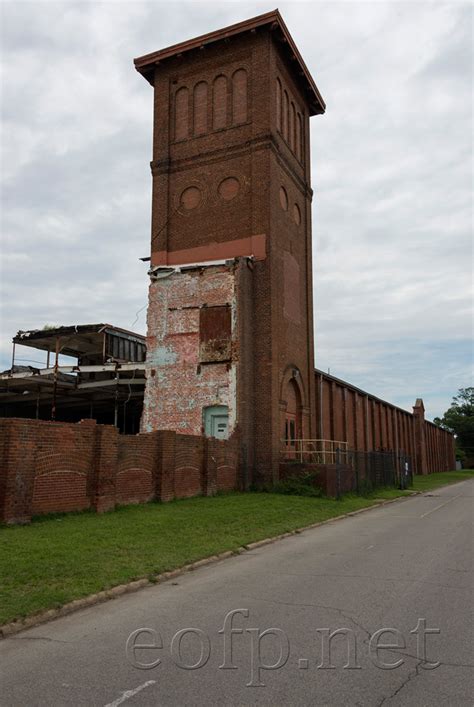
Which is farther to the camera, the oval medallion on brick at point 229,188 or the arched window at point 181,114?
the arched window at point 181,114

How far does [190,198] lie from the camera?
1086 inches

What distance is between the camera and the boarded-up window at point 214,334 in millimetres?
24156

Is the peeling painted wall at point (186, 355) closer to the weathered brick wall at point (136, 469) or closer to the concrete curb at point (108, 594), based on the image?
the weathered brick wall at point (136, 469)

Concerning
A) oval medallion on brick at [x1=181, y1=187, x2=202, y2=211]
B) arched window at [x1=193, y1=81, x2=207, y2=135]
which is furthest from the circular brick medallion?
arched window at [x1=193, y1=81, x2=207, y2=135]

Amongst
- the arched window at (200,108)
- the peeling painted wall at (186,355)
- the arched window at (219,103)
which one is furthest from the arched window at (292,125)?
the peeling painted wall at (186,355)

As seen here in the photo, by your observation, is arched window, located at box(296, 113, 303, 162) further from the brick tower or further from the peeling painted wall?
the peeling painted wall

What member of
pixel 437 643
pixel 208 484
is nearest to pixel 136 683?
pixel 437 643

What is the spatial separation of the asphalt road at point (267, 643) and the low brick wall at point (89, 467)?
15.5ft

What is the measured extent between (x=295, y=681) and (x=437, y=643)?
1.62 m

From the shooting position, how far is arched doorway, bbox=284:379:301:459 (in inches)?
1013

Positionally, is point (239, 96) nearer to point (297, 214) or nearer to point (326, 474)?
point (297, 214)

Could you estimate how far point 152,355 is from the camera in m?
25.7

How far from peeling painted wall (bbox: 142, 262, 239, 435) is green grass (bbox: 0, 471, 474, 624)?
251 inches

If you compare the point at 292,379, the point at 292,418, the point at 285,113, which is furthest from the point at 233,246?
the point at 292,418
